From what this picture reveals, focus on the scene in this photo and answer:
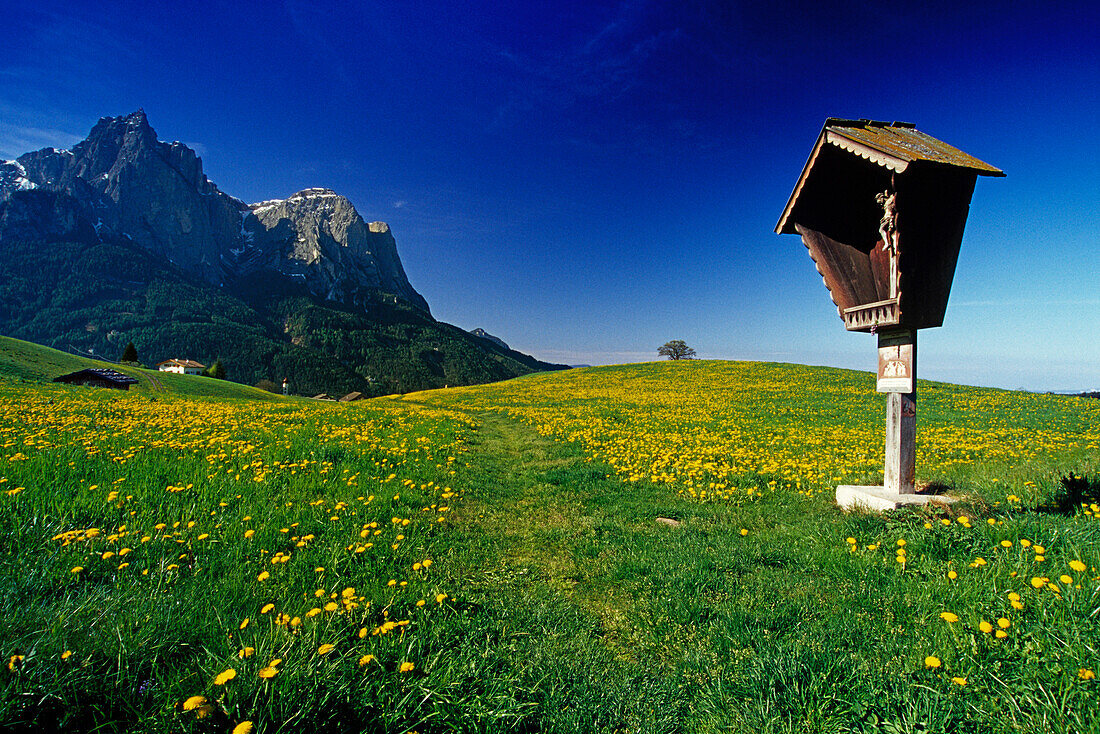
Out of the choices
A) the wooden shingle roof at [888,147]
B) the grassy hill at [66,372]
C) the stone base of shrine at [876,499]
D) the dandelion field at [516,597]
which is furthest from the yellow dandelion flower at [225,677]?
the grassy hill at [66,372]

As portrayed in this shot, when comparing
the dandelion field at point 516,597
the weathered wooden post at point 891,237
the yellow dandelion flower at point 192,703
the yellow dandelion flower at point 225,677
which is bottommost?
the dandelion field at point 516,597

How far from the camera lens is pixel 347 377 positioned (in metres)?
186

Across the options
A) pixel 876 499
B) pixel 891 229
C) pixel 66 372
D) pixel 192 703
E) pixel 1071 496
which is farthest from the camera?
pixel 66 372

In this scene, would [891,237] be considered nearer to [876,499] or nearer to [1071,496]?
[876,499]

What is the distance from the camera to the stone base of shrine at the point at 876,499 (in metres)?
6.44

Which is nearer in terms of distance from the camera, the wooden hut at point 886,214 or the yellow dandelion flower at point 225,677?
the yellow dandelion flower at point 225,677

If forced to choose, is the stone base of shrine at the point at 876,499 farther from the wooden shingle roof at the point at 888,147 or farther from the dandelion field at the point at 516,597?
the wooden shingle roof at the point at 888,147

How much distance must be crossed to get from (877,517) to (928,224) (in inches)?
172

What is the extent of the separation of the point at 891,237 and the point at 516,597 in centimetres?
708

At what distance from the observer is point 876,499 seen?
6777 mm

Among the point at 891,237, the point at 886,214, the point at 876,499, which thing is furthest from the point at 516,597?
the point at 886,214

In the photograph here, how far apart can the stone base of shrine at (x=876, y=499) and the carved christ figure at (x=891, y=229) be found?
9.76 feet

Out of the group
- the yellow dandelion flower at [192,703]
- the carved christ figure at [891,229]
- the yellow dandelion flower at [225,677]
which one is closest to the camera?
the yellow dandelion flower at [192,703]

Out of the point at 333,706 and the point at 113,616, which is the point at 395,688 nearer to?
the point at 333,706
